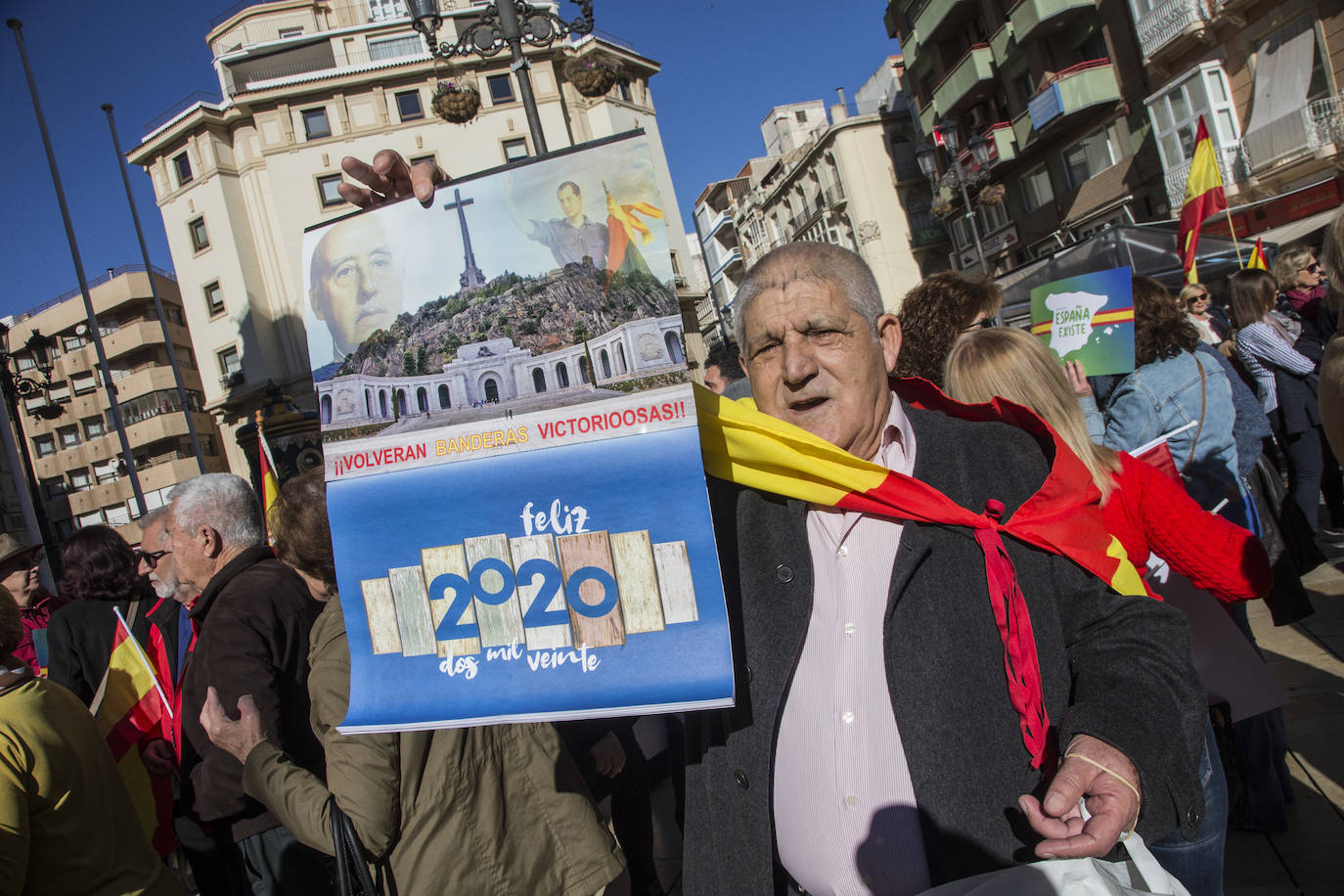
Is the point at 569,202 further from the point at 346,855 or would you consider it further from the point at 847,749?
the point at 346,855

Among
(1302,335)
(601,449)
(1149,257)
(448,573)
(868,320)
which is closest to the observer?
(601,449)

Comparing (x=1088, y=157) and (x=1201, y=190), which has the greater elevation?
(x=1088, y=157)

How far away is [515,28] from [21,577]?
520cm

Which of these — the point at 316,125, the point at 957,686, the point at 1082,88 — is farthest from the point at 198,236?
the point at 957,686

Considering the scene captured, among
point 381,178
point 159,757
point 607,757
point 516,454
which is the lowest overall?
point 607,757

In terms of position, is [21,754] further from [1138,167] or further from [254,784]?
[1138,167]

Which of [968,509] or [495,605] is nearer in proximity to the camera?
[495,605]

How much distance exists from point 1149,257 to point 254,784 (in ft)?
35.2

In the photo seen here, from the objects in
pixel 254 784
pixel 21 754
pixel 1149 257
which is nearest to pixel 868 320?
pixel 254 784

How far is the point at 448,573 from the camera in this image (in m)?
1.63

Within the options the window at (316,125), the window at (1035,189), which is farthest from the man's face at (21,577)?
the window at (316,125)

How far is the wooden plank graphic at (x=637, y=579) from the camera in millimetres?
1493

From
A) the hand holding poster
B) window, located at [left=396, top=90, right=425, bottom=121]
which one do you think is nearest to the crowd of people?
the hand holding poster

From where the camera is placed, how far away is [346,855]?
2.22 meters
